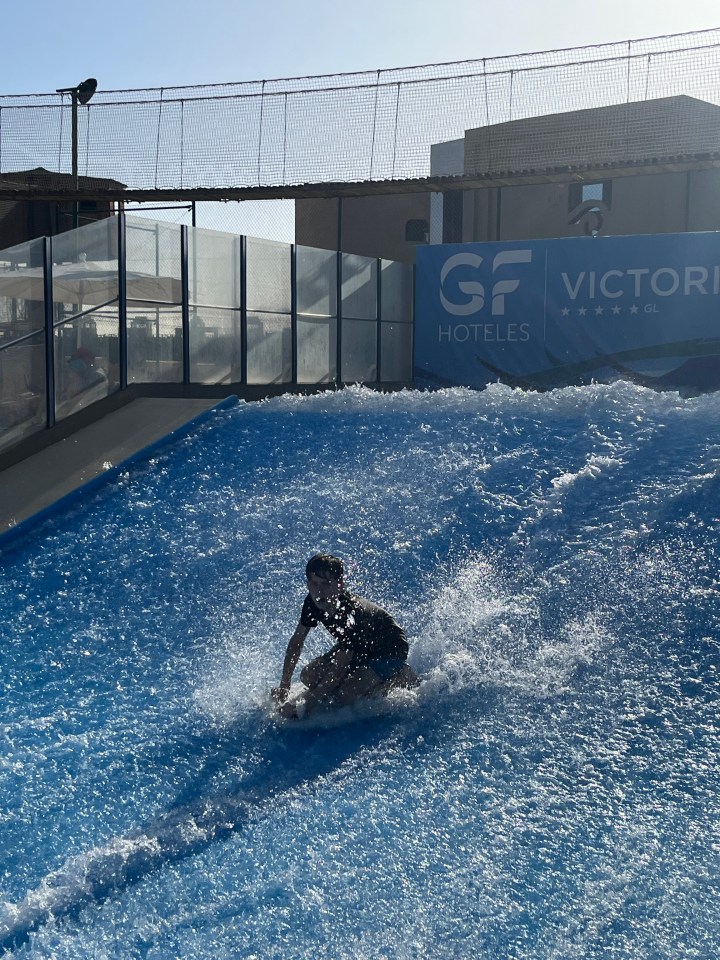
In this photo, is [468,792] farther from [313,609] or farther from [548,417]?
[548,417]

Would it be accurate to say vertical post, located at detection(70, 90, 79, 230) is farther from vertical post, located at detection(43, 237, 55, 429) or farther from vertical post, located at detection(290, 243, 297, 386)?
vertical post, located at detection(43, 237, 55, 429)

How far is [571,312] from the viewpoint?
16.7m

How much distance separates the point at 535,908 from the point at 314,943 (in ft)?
3.07

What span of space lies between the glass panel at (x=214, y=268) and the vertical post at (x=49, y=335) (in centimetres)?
286

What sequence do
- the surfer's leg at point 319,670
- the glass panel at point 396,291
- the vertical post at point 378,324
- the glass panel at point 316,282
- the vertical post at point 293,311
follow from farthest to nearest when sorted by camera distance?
the glass panel at point 396,291
the vertical post at point 378,324
the glass panel at point 316,282
the vertical post at point 293,311
the surfer's leg at point 319,670

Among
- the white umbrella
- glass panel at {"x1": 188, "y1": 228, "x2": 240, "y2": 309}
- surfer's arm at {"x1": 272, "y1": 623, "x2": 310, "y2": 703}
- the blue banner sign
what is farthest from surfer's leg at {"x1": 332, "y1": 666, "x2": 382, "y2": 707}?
the blue banner sign

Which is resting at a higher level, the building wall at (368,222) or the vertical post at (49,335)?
the building wall at (368,222)

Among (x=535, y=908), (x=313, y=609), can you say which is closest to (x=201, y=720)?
(x=313, y=609)

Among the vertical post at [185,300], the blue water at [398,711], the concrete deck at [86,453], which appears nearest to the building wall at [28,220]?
the vertical post at [185,300]

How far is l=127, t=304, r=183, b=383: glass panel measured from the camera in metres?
12.6

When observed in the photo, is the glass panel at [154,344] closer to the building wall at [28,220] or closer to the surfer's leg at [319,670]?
the surfer's leg at [319,670]

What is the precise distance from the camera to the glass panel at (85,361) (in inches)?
454

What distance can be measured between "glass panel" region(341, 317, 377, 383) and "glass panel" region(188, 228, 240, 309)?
10.5 feet

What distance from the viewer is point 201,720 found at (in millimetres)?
5844
